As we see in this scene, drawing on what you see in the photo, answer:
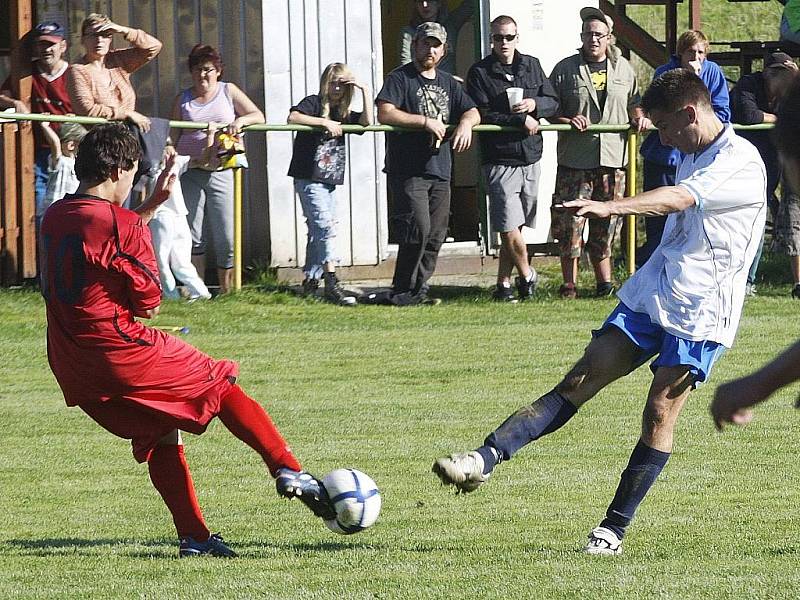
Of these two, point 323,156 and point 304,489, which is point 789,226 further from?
point 304,489

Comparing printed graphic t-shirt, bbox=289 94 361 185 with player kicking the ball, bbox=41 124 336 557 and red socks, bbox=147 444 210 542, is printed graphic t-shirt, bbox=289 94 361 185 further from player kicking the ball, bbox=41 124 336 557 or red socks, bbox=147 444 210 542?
red socks, bbox=147 444 210 542

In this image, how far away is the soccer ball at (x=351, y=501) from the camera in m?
5.95

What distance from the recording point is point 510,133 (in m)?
13.2

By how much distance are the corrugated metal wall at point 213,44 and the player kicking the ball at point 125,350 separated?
27.3 ft

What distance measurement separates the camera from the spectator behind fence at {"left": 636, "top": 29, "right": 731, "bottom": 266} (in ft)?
41.0

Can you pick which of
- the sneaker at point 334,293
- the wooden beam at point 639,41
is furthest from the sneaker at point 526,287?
the wooden beam at point 639,41

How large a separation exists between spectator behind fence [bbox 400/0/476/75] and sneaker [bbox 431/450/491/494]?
9037 millimetres

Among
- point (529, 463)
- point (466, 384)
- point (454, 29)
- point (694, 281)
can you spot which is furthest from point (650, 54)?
point (694, 281)

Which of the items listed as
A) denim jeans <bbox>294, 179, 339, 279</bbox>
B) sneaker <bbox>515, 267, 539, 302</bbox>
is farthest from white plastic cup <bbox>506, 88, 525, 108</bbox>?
denim jeans <bbox>294, 179, 339, 279</bbox>

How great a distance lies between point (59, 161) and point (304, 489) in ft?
24.6

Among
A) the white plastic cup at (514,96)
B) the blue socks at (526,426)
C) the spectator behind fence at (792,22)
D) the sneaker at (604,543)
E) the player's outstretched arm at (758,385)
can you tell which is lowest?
the sneaker at (604,543)

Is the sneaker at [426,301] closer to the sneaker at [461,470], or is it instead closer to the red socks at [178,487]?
the red socks at [178,487]

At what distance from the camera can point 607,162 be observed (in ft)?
43.7

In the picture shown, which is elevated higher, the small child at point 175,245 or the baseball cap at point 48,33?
the baseball cap at point 48,33
